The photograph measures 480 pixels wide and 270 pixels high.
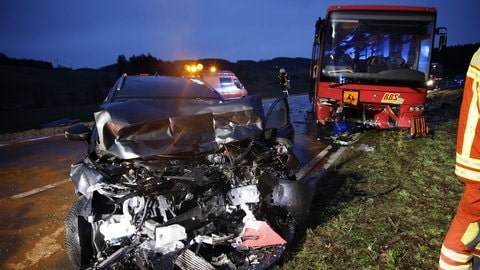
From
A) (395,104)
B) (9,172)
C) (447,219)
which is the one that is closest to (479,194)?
(447,219)

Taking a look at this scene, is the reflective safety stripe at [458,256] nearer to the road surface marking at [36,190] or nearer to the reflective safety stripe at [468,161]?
the reflective safety stripe at [468,161]

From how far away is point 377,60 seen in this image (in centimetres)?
735

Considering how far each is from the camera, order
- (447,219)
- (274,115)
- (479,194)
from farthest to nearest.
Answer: (274,115)
(447,219)
(479,194)

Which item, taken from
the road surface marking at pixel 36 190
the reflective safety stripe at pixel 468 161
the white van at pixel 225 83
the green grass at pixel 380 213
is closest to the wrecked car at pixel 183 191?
the green grass at pixel 380 213

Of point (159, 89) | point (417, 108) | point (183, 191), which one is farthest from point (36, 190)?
point (417, 108)

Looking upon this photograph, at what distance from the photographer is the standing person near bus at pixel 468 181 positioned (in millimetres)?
1941

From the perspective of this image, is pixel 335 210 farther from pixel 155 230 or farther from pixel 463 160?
pixel 155 230

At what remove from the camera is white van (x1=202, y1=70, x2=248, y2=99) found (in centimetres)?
1132

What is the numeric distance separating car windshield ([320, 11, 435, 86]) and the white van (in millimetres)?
4378

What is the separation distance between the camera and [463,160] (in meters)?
2.02

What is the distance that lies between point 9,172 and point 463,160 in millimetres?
6569

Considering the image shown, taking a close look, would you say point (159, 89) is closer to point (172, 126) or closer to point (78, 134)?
point (78, 134)

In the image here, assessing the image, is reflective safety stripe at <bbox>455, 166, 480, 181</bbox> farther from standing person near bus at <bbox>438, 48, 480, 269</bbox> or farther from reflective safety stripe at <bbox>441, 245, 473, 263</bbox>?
reflective safety stripe at <bbox>441, 245, 473, 263</bbox>

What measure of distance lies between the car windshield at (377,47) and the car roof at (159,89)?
12.7 feet
